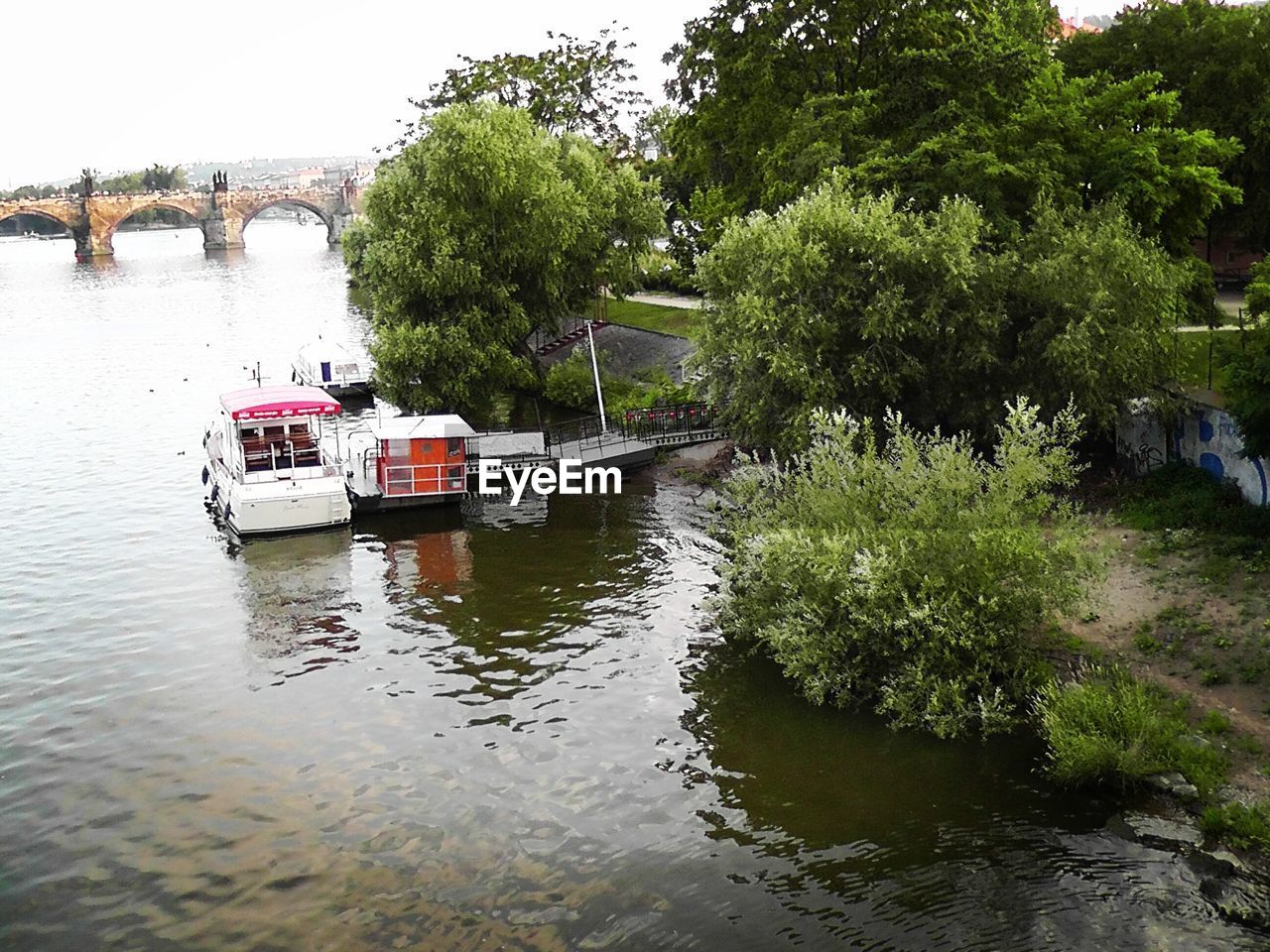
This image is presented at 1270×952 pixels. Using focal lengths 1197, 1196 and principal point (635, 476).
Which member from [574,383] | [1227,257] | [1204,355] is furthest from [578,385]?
[1227,257]

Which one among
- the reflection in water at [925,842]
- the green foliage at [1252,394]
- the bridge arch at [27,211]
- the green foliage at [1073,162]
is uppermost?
the bridge arch at [27,211]

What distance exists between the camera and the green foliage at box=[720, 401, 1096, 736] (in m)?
22.7

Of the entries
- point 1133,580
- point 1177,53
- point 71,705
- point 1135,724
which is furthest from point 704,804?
point 1177,53

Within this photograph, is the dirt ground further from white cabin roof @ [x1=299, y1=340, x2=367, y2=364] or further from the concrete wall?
white cabin roof @ [x1=299, y1=340, x2=367, y2=364]

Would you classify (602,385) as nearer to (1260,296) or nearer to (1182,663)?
(1260,296)

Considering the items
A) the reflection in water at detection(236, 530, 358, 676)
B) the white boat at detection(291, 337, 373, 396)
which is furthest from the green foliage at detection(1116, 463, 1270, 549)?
the white boat at detection(291, 337, 373, 396)

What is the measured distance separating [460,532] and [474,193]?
1468 centimetres

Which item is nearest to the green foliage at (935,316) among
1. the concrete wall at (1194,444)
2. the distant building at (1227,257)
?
the concrete wall at (1194,444)

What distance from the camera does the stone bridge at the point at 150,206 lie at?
574 feet

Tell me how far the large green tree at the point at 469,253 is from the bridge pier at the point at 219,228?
528ft

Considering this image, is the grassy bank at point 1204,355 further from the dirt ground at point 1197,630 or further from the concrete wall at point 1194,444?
the dirt ground at point 1197,630

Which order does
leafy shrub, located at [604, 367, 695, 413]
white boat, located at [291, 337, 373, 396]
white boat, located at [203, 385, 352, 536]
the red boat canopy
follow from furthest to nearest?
white boat, located at [291, 337, 373, 396]
leafy shrub, located at [604, 367, 695, 413]
the red boat canopy
white boat, located at [203, 385, 352, 536]

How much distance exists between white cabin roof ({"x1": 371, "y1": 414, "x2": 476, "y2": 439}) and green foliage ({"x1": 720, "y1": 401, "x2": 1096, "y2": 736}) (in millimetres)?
17627

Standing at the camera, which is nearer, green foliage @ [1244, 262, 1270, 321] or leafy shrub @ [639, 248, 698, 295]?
green foliage @ [1244, 262, 1270, 321]
